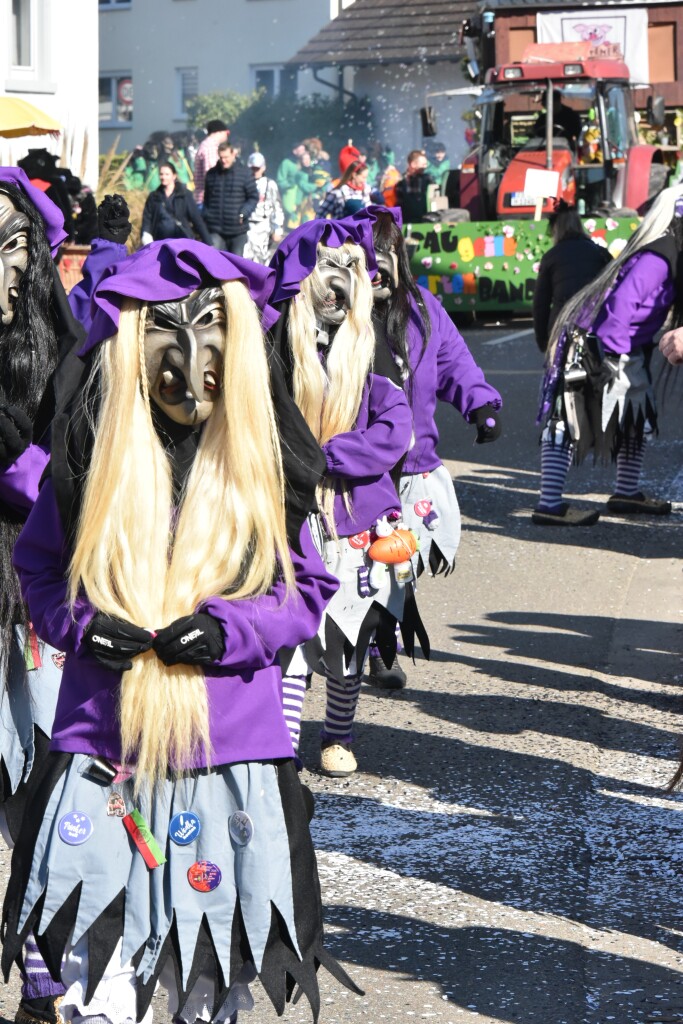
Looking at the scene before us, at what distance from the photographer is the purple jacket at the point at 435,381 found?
5.47m

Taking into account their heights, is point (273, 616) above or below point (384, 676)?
above

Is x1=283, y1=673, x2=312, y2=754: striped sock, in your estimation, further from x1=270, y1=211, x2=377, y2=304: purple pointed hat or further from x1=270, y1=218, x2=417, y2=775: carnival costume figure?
x1=270, y1=211, x2=377, y2=304: purple pointed hat

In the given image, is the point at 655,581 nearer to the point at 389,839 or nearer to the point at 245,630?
the point at 389,839

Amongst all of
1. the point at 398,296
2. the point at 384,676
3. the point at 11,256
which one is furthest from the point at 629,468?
the point at 11,256

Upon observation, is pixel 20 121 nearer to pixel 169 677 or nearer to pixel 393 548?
pixel 393 548

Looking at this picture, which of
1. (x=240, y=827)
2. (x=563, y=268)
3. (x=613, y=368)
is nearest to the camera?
(x=240, y=827)

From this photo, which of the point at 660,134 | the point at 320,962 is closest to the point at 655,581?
the point at 320,962

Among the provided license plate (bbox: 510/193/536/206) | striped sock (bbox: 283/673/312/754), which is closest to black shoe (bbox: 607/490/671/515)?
striped sock (bbox: 283/673/312/754)

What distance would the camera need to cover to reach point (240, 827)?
2773 millimetres

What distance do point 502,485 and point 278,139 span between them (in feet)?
104

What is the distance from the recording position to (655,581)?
8.20 m

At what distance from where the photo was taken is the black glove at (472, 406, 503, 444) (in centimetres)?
574

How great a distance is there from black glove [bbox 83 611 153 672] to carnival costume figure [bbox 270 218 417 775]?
6.39ft

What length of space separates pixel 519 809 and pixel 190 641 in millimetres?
2636
